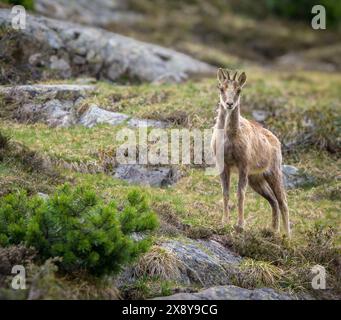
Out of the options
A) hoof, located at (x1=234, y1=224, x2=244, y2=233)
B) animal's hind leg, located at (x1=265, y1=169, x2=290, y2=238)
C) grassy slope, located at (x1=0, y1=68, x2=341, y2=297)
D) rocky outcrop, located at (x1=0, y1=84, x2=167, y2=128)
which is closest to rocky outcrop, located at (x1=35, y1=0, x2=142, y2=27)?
grassy slope, located at (x1=0, y1=68, x2=341, y2=297)

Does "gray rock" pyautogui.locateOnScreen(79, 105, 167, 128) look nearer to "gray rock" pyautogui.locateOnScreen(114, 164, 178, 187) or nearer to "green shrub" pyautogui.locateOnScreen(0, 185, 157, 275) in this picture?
"gray rock" pyautogui.locateOnScreen(114, 164, 178, 187)

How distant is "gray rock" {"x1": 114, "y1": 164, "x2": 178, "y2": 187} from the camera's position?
50.2 feet

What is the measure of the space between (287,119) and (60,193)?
1047 cm

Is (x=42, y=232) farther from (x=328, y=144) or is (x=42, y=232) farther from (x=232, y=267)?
(x=328, y=144)

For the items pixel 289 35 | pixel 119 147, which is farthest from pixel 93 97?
pixel 289 35

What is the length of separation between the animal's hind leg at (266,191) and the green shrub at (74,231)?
481cm

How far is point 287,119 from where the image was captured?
19.7 meters

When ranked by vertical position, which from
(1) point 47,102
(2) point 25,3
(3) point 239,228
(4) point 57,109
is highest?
(2) point 25,3

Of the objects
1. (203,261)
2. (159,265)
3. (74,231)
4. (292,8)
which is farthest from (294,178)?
(292,8)

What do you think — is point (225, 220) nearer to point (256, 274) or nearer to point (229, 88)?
point (256, 274)

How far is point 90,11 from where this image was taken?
1187 inches

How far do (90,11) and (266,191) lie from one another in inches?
691

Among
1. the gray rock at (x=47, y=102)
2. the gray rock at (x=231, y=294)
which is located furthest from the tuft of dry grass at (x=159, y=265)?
the gray rock at (x=47, y=102)

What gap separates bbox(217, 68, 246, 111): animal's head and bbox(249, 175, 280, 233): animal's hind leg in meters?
2.16
